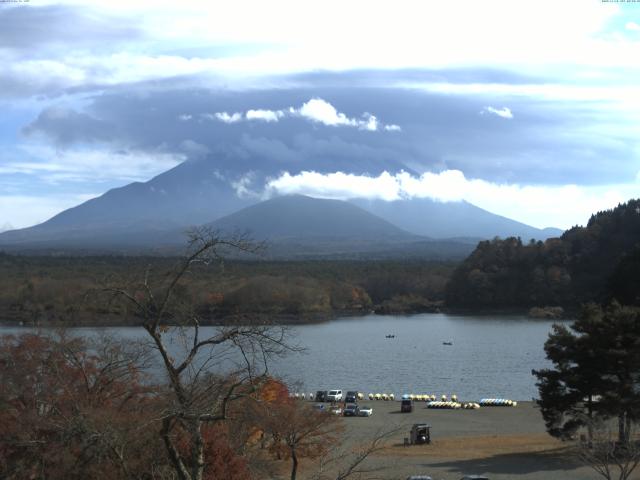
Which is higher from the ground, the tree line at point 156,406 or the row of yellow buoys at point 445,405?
the tree line at point 156,406

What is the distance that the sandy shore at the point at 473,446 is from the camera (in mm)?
17875

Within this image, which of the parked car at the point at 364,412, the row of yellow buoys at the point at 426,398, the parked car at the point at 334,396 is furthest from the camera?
the row of yellow buoys at the point at 426,398

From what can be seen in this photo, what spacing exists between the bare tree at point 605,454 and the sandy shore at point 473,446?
0.78m

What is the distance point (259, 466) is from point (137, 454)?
3369 millimetres

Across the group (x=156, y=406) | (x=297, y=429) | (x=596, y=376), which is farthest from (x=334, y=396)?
(x=156, y=406)

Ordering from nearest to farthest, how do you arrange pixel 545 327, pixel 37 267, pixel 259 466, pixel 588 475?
pixel 259 466
pixel 588 475
pixel 545 327
pixel 37 267

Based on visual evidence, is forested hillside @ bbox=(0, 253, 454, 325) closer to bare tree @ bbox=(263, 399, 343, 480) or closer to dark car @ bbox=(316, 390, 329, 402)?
dark car @ bbox=(316, 390, 329, 402)

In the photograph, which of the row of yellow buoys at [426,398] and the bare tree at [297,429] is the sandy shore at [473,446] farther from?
the row of yellow buoys at [426,398]

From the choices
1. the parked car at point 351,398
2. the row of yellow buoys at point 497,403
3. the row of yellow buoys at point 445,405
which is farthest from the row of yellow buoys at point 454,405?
the parked car at point 351,398

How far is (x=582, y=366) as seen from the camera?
19406 millimetres

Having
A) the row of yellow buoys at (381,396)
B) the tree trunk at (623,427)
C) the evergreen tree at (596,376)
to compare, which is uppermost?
the evergreen tree at (596,376)

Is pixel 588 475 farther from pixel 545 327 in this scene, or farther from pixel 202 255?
pixel 545 327

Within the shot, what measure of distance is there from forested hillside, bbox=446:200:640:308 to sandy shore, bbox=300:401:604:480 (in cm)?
5094

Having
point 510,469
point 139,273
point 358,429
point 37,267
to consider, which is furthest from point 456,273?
point 139,273
